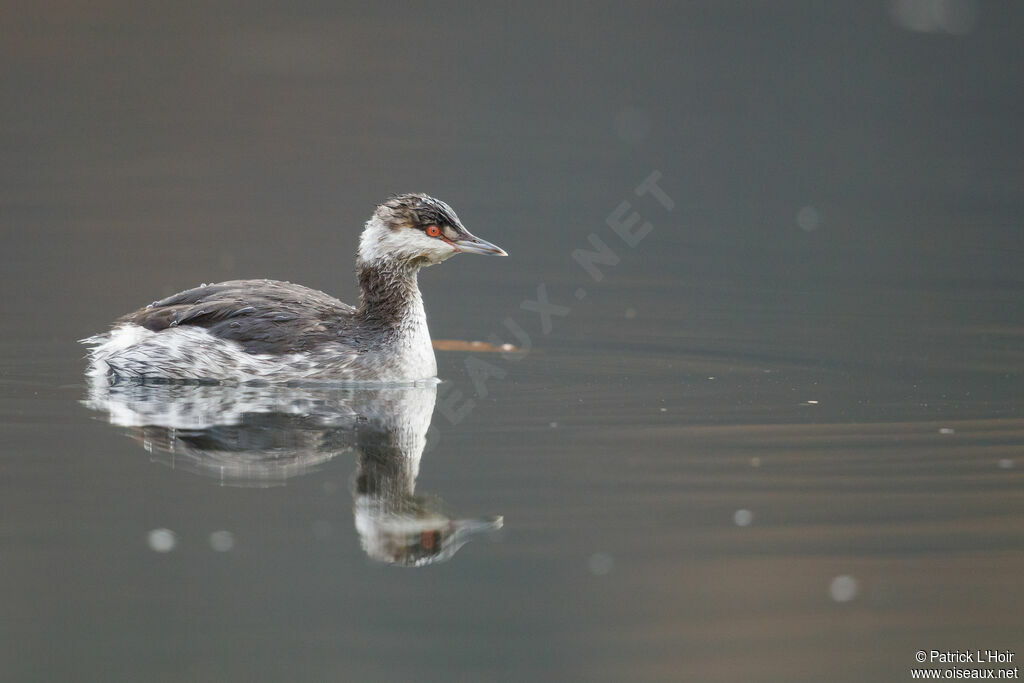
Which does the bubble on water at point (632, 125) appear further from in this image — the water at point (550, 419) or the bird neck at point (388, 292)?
the bird neck at point (388, 292)

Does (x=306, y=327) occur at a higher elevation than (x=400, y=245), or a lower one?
lower

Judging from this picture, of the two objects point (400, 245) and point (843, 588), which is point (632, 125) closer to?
point (400, 245)

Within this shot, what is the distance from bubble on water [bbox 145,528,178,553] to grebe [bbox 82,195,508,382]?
126 inches

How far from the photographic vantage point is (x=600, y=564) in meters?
6.45

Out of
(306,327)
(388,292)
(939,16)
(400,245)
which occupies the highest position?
(939,16)

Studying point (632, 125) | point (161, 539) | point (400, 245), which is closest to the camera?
point (161, 539)

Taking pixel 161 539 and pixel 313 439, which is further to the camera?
pixel 313 439

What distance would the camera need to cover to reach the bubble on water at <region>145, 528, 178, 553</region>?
653 centimetres

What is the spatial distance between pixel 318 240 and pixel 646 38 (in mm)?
15838

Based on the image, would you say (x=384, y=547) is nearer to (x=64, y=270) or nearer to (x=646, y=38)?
(x=64, y=270)

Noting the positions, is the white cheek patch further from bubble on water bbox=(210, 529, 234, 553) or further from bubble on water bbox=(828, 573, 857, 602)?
bubble on water bbox=(828, 573, 857, 602)

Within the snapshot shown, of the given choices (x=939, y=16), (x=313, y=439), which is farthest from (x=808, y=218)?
(x=939, y=16)

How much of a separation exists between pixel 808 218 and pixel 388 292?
801cm

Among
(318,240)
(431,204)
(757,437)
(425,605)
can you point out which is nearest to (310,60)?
(318,240)
